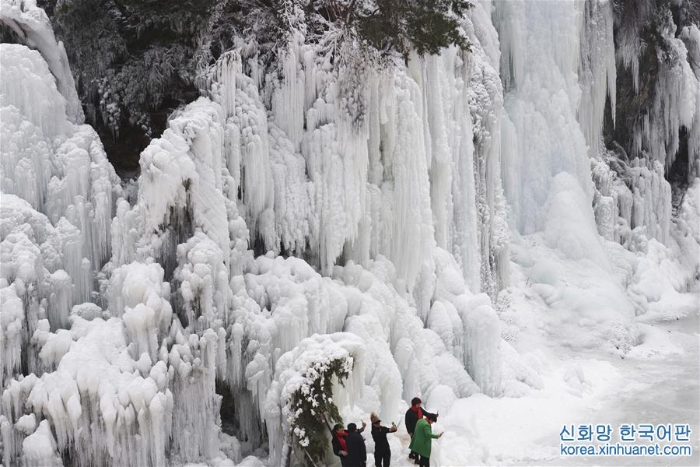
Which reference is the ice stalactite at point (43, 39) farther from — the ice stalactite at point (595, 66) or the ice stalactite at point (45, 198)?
the ice stalactite at point (595, 66)

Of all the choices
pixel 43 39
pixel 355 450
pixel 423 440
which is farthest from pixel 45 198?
pixel 423 440

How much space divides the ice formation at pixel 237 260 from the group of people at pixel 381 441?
602 millimetres

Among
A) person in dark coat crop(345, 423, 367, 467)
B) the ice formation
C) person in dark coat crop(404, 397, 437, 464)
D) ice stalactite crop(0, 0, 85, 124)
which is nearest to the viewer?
person in dark coat crop(345, 423, 367, 467)

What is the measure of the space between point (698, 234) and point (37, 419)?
19.8 m

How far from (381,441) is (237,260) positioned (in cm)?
299

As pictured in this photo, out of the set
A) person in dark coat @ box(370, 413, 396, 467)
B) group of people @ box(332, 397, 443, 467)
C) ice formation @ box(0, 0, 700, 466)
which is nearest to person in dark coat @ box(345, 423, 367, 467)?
group of people @ box(332, 397, 443, 467)

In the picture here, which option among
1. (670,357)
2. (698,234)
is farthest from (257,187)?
(698,234)

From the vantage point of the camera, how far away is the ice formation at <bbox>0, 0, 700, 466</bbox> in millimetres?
9273

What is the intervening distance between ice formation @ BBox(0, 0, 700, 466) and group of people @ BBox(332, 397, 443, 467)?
60cm

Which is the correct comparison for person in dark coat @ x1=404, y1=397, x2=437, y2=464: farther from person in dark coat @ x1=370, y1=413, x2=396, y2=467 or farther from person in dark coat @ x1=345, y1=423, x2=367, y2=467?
person in dark coat @ x1=345, y1=423, x2=367, y2=467

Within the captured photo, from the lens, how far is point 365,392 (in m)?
11.4

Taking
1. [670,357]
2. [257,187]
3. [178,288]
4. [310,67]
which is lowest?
[670,357]

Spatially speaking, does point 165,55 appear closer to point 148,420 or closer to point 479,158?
point 148,420

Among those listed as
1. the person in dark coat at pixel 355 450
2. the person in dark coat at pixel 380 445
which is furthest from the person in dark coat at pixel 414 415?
the person in dark coat at pixel 355 450
